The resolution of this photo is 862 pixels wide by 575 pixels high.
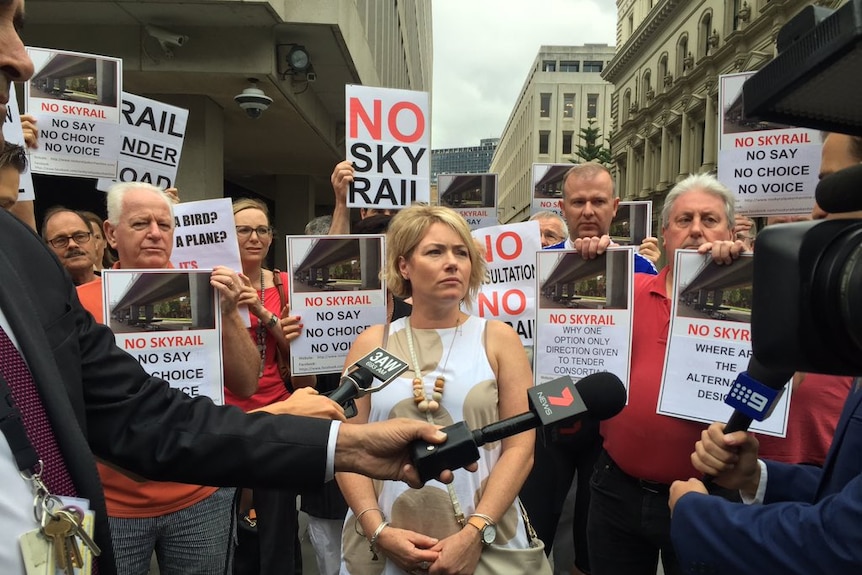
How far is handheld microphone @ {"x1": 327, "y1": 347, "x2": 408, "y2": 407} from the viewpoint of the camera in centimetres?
158

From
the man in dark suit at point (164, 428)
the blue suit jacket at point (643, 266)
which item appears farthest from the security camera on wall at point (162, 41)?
the man in dark suit at point (164, 428)

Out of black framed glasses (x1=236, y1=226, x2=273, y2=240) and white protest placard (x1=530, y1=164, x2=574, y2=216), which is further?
white protest placard (x1=530, y1=164, x2=574, y2=216)

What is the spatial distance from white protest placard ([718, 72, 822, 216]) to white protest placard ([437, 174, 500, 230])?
2.68 m

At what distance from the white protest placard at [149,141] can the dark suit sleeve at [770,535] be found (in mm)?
3713

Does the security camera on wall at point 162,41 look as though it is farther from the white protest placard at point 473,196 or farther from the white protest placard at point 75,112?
the white protest placard at point 75,112

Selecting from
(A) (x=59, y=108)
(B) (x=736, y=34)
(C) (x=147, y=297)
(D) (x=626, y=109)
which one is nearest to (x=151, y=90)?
(A) (x=59, y=108)

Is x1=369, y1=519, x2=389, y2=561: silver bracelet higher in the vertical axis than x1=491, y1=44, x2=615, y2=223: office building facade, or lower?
lower

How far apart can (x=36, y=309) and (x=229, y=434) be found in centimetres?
50

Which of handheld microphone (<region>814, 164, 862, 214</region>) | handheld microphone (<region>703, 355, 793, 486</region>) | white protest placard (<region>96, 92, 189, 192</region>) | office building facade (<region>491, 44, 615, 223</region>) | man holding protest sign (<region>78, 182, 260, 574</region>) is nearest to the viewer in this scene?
handheld microphone (<region>814, 164, 862, 214</region>)

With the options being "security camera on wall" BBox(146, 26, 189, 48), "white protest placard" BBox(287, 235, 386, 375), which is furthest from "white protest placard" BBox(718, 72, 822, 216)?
"security camera on wall" BBox(146, 26, 189, 48)

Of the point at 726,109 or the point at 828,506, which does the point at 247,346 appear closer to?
the point at 828,506

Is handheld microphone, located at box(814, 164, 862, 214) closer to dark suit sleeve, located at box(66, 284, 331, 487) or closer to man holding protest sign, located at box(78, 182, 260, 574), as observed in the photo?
dark suit sleeve, located at box(66, 284, 331, 487)

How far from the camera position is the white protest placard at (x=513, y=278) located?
3.83 meters

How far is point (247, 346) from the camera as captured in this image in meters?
2.87
